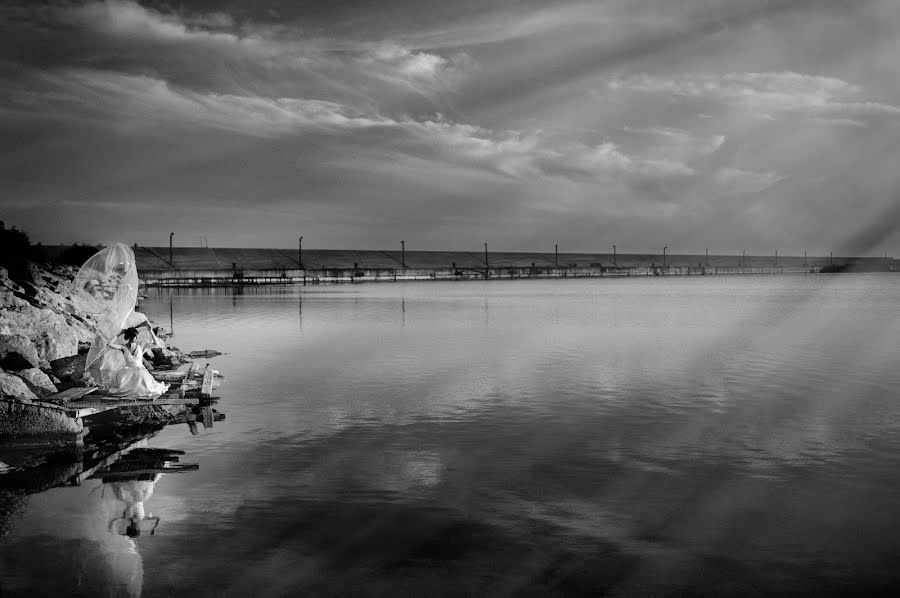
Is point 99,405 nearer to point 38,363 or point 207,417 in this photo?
point 207,417

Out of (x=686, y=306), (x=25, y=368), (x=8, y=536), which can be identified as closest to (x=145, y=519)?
(x=8, y=536)

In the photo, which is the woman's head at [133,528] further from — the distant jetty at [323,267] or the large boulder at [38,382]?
the distant jetty at [323,267]

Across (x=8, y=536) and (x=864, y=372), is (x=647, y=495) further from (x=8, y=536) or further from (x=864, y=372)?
(x=864, y=372)

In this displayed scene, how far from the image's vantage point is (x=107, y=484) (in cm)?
1037

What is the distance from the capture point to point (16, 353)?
1514 cm

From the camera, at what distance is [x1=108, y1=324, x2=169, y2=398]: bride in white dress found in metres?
14.9

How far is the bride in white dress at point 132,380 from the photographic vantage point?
14875 mm

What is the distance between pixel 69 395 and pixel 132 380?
4.41 ft

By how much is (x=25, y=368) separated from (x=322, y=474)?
7.42 meters

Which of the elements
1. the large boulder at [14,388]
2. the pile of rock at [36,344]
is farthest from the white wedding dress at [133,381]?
the large boulder at [14,388]

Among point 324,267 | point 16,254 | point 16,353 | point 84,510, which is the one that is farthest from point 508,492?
point 324,267

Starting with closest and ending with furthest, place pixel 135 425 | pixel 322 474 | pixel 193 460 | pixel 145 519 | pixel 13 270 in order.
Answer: pixel 145 519 < pixel 322 474 < pixel 193 460 < pixel 135 425 < pixel 13 270

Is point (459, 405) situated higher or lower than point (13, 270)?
lower

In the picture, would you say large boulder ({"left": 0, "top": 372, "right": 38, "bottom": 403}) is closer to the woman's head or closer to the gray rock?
the gray rock
